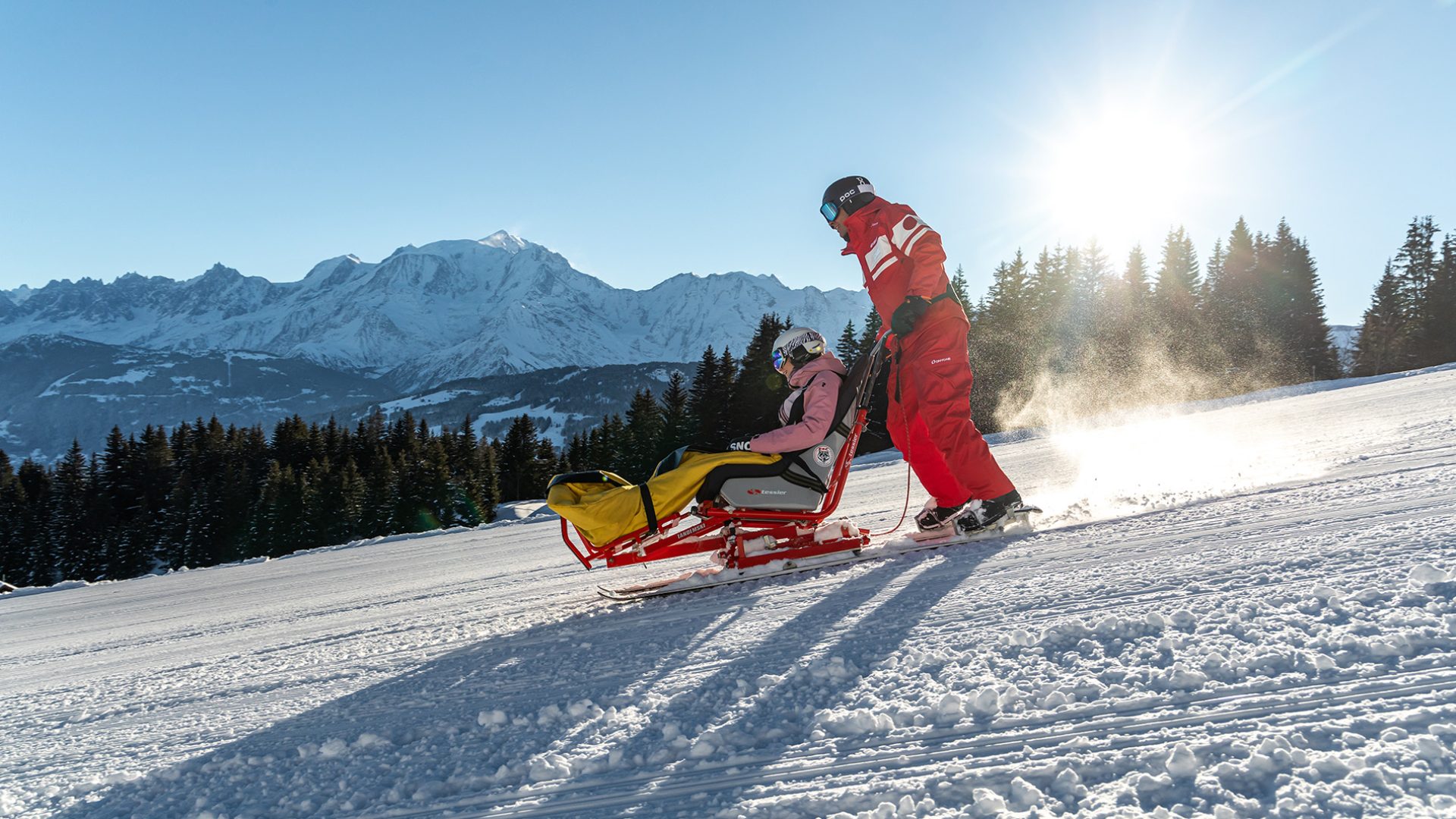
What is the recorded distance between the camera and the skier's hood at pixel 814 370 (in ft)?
15.2

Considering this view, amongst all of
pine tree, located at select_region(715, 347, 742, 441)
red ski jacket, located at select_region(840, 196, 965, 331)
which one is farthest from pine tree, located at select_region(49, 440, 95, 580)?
red ski jacket, located at select_region(840, 196, 965, 331)

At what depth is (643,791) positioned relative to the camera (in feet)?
6.18

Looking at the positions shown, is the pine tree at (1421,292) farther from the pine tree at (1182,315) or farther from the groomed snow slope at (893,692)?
the groomed snow slope at (893,692)

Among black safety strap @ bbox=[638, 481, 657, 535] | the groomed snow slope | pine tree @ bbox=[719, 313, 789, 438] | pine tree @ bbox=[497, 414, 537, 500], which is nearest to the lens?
the groomed snow slope

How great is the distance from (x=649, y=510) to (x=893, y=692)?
7.29ft

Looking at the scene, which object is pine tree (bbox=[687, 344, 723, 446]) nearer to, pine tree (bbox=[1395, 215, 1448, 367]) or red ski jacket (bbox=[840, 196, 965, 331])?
red ski jacket (bbox=[840, 196, 965, 331])

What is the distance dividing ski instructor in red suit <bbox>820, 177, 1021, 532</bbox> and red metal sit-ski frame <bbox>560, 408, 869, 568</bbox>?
551 mm

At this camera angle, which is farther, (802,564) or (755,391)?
(755,391)

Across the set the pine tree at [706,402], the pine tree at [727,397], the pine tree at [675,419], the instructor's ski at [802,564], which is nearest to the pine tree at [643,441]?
the pine tree at [675,419]

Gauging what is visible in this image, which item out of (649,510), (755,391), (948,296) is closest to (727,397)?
(755,391)

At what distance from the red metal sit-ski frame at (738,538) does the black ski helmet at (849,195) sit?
165 centimetres

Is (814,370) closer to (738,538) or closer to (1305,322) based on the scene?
(738,538)

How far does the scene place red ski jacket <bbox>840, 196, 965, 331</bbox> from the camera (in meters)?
4.69

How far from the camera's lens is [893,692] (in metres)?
2.22
